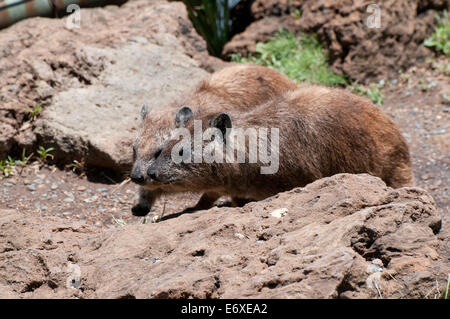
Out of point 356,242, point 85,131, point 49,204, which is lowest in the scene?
point 49,204

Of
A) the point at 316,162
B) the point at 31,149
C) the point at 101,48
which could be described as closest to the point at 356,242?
the point at 316,162

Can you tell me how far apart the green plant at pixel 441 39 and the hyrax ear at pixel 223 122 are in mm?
5270

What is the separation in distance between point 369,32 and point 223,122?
4514mm

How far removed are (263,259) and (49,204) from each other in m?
3.56

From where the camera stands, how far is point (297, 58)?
9.69 m

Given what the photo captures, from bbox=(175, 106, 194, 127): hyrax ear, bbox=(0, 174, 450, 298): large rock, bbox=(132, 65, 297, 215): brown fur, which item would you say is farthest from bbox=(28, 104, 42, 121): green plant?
bbox=(0, 174, 450, 298): large rock

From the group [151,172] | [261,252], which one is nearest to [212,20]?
[151,172]

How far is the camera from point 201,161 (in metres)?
5.91

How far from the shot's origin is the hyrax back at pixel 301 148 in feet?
19.5

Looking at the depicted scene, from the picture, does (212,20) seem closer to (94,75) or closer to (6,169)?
(94,75)

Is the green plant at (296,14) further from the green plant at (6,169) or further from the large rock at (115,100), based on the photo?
the green plant at (6,169)

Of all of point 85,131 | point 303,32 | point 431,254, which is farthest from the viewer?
point 303,32

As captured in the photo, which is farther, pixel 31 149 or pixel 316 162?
pixel 31 149
